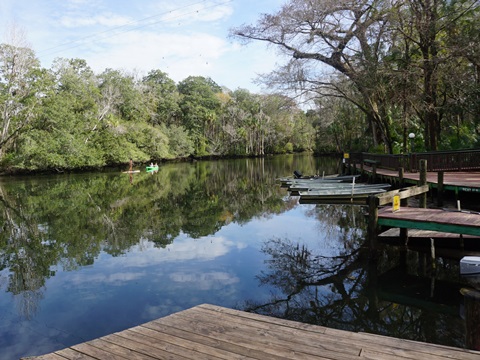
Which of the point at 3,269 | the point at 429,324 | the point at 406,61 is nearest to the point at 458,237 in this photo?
the point at 429,324

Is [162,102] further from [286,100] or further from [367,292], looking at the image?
[367,292]

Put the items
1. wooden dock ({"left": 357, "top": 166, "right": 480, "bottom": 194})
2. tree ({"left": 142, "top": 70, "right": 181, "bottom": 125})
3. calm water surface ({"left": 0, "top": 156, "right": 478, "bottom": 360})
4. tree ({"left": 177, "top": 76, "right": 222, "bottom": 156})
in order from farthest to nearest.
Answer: tree ({"left": 177, "top": 76, "right": 222, "bottom": 156}) < tree ({"left": 142, "top": 70, "right": 181, "bottom": 125}) < wooden dock ({"left": 357, "top": 166, "right": 480, "bottom": 194}) < calm water surface ({"left": 0, "top": 156, "right": 478, "bottom": 360})

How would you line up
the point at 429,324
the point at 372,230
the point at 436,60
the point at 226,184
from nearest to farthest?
the point at 429,324 < the point at 372,230 < the point at 436,60 < the point at 226,184

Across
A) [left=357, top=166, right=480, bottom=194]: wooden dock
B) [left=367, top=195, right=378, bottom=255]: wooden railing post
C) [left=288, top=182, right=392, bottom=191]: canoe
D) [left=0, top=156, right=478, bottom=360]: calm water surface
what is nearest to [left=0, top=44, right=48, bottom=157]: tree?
[left=0, top=156, right=478, bottom=360]: calm water surface

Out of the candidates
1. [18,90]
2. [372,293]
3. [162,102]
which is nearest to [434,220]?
[372,293]

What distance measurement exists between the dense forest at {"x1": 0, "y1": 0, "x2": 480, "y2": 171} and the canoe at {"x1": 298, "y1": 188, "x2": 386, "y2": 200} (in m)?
6.59

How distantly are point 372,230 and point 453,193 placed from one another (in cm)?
734

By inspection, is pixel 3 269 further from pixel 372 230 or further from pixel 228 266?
pixel 372 230

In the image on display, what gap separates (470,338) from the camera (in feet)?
9.89

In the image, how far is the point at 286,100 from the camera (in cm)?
2478

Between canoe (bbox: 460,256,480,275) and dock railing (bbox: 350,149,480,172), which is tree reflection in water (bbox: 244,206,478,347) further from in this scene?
dock railing (bbox: 350,149,480,172)

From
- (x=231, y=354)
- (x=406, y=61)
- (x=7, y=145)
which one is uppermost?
(x=406, y=61)

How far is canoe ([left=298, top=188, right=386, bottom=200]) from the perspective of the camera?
53.7ft

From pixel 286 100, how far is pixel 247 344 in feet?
74.3
